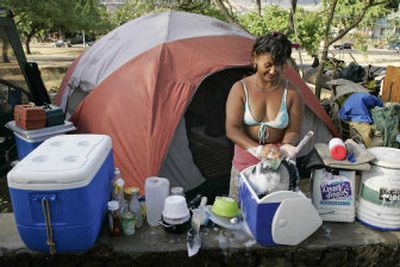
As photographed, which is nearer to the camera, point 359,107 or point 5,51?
point 5,51

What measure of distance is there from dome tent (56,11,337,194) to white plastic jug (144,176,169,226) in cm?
114

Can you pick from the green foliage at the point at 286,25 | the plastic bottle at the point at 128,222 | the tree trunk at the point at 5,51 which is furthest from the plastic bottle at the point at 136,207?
the green foliage at the point at 286,25

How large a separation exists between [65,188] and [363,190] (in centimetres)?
167

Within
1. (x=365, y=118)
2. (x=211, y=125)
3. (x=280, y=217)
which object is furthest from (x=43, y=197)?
(x=365, y=118)

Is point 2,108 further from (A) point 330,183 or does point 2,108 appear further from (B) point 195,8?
(B) point 195,8

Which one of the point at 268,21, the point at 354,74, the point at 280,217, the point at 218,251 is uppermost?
the point at 268,21

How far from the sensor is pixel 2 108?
168 inches

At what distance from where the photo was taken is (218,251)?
7.16 feet

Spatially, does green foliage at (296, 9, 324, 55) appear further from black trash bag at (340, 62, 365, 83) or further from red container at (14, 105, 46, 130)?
red container at (14, 105, 46, 130)

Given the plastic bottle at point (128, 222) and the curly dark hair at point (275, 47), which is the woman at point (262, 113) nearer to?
the curly dark hair at point (275, 47)

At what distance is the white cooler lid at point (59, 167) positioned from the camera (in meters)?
1.87

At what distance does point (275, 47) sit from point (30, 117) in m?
2.53

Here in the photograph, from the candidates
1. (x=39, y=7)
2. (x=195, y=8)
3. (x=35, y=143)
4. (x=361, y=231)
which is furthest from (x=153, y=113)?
(x=39, y=7)

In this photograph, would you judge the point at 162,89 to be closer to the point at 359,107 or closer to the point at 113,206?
the point at 113,206
